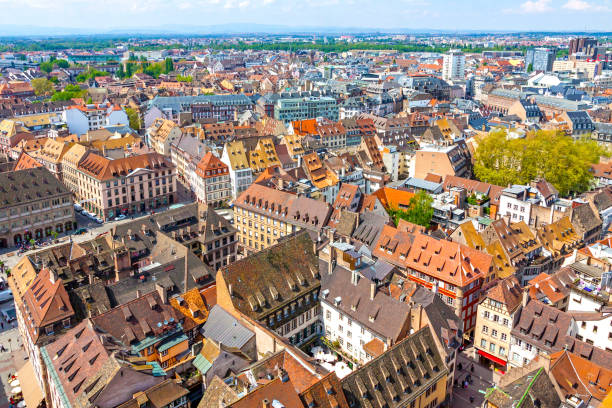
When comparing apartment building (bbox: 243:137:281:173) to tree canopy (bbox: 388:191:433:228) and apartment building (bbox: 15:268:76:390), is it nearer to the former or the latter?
tree canopy (bbox: 388:191:433:228)

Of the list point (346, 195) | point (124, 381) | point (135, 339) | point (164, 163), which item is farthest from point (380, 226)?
point (164, 163)

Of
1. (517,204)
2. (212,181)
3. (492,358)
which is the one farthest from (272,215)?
(517,204)

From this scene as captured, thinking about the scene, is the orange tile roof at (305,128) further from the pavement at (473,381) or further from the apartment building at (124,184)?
the pavement at (473,381)

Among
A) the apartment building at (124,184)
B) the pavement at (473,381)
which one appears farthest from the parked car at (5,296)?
the pavement at (473,381)

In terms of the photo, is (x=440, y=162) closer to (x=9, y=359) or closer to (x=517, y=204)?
(x=517, y=204)

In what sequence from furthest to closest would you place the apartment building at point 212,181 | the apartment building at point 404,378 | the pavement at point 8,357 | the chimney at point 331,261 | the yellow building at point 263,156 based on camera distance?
the yellow building at point 263,156, the apartment building at point 212,181, the chimney at point 331,261, the pavement at point 8,357, the apartment building at point 404,378
